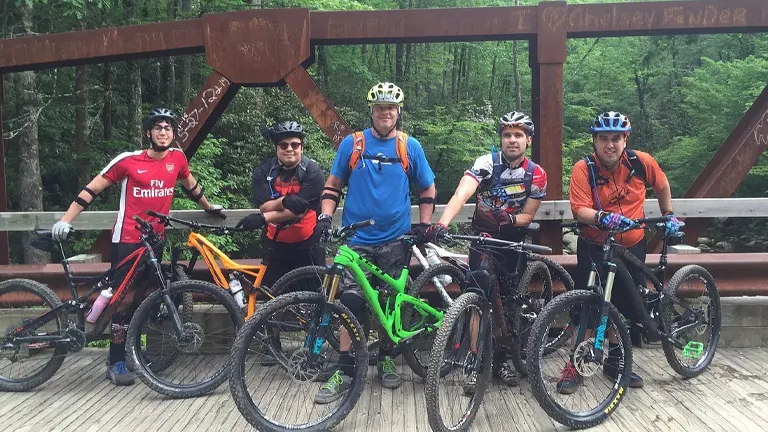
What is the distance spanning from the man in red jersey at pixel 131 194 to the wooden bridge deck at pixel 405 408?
38cm

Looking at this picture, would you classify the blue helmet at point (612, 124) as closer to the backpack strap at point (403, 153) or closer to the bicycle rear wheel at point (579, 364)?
the bicycle rear wheel at point (579, 364)

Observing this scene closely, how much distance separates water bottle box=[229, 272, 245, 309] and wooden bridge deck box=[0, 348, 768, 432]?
0.63 meters

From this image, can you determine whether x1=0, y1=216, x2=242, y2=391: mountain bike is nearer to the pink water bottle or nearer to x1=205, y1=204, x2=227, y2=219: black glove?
the pink water bottle

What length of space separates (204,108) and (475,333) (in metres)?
3.01

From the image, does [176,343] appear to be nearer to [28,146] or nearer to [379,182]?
[379,182]

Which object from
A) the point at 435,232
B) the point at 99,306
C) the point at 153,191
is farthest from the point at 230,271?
the point at 435,232

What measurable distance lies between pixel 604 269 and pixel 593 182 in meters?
0.64

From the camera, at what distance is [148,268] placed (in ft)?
13.9

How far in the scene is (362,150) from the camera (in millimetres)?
3801

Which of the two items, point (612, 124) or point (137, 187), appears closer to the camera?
point (612, 124)

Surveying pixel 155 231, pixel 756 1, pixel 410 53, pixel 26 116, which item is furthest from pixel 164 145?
pixel 410 53

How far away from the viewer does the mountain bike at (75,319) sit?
4004mm

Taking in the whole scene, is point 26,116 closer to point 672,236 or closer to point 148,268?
point 148,268

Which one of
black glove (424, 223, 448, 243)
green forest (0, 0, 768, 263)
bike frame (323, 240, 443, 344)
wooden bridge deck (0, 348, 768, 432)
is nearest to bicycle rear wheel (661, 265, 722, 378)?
wooden bridge deck (0, 348, 768, 432)
